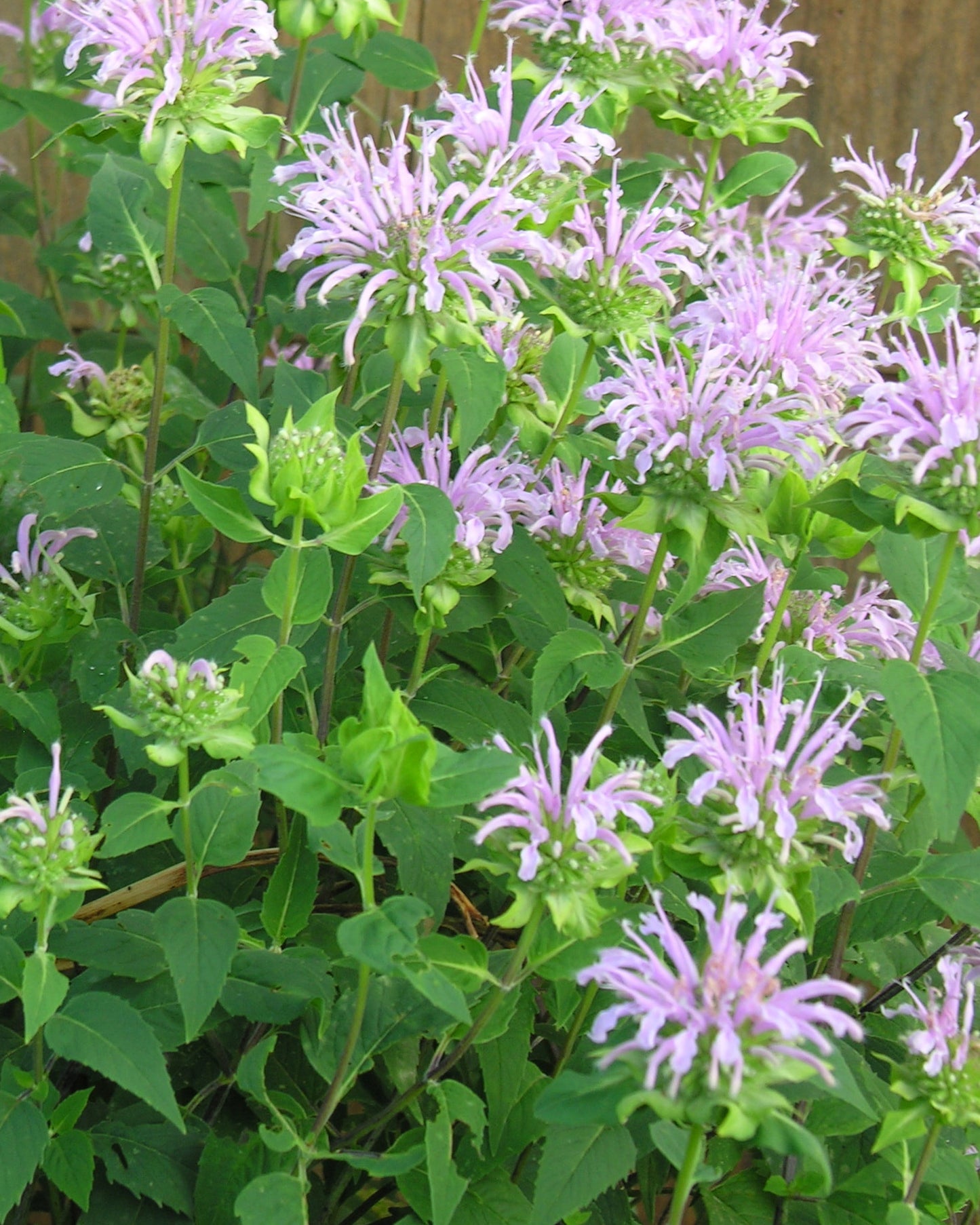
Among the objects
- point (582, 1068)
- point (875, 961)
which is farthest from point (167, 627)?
point (875, 961)

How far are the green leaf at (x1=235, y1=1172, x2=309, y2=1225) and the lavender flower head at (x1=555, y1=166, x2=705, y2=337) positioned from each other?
53 cm

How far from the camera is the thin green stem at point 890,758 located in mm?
764

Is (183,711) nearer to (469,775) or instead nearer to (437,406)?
(469,775)

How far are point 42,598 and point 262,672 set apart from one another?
0.99ft

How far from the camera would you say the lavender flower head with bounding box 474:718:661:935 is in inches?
25.3

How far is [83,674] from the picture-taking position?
2.89ft

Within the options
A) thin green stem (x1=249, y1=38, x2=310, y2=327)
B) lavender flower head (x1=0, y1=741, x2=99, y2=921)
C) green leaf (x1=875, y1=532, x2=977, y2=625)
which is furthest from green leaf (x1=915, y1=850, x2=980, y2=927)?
thin green stem (x1=249, y1=38, x2=310, y2=327)

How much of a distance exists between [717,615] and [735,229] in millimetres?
536

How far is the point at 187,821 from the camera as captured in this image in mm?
726

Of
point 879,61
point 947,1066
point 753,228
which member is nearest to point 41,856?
point 947,1066

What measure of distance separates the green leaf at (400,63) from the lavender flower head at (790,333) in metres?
0.36

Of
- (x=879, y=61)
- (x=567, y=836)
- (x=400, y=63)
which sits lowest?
(x=567, y=836)

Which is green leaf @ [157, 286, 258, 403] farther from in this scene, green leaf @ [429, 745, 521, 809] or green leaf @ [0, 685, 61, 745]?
green leaf @ [429, 745, 521, 809]

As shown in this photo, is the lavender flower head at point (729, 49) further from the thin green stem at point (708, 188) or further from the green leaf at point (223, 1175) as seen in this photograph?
the green leaf at point (223, 1175)
